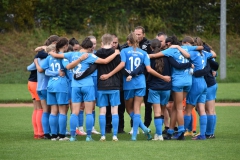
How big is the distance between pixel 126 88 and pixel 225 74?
18.0 meters

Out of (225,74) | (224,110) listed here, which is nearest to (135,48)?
(224,110)

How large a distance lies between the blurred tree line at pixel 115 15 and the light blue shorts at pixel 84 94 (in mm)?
20645

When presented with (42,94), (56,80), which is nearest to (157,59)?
(56,80)

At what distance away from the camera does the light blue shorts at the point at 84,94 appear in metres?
11.4

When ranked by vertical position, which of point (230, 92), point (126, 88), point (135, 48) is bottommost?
point (230, 92)

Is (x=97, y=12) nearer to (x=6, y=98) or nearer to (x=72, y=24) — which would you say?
(x=72, y=24)

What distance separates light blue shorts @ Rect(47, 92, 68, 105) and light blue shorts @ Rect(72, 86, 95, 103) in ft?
1.06

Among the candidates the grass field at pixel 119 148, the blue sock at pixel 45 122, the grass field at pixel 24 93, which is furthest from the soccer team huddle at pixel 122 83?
the grass field at pixel 24 93

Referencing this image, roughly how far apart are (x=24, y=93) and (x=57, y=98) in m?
12.4

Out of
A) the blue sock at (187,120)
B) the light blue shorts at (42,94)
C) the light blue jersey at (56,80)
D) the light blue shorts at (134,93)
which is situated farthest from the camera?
the blue sock at (187,120)

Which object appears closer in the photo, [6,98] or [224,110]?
[224,110]

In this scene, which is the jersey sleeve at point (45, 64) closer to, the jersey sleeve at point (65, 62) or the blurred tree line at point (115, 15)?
the jersey sleeve at point (65, 62)

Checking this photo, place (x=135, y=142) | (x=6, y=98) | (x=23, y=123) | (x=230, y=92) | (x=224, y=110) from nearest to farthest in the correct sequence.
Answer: (x=135, y=142) → (x=23, y=123) → (x=224, y=110) → (x=6, y=98) → (x=230, y=92)

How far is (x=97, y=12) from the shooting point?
1284 inches
